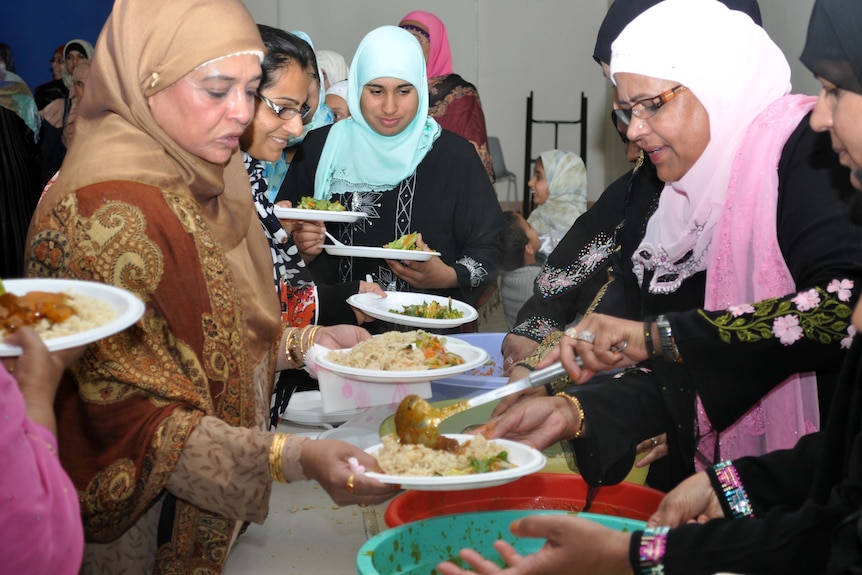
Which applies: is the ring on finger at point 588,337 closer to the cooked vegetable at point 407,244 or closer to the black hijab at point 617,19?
the black hijab at point 617,19

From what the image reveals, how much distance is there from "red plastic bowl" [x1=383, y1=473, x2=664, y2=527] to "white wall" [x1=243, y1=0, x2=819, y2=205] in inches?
290

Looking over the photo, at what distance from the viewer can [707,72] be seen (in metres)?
1.78

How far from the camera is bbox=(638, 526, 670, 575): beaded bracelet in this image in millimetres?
1146

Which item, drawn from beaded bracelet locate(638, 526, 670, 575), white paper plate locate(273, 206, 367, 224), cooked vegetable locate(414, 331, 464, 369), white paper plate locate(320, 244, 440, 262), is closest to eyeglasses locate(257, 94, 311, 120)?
white paper plate locate(273, 206, 367, 224)

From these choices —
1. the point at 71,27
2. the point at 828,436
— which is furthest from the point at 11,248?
the point at 828,436

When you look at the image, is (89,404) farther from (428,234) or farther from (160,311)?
(428,234)

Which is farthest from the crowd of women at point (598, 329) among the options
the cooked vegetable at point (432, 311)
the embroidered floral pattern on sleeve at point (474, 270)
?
the embroidered floral pattern on sleeve at point (474, 270)

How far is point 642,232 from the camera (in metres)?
2.06

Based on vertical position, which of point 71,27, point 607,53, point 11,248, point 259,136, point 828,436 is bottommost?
point 11,248

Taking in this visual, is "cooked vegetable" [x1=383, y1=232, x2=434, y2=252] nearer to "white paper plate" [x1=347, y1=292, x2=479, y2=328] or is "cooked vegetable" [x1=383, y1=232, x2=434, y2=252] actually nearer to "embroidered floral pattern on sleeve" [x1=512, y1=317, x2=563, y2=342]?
"white paper plate" [x1=347, y1=292, x2=479, y2=328]

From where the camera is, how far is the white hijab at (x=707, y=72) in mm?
1780

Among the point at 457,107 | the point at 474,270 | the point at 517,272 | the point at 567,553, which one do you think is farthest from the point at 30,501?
the point at 457,107

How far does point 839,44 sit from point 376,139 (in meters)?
2.07

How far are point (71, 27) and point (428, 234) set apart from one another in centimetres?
680
